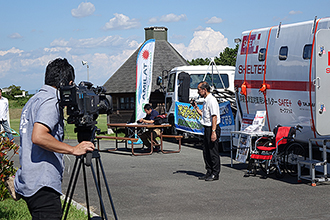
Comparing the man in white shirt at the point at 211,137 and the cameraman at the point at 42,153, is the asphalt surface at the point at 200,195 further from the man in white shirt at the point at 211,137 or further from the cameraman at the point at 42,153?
the cameraman at the point at 42,153

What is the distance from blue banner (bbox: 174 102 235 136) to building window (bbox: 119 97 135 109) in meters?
7.71

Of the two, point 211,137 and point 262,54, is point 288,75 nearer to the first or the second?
point 262,54

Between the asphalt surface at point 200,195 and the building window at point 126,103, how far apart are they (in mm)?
13208

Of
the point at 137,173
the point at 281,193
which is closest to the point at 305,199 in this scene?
the point at 281,193

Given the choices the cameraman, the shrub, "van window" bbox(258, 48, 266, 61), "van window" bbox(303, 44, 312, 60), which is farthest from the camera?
"van window" bbox(258, 48, 266, 61)

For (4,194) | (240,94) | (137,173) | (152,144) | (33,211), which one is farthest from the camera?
(152,144)

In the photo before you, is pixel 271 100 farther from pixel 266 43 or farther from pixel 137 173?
pixel 137 173

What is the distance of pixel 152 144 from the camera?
1363 centimetres

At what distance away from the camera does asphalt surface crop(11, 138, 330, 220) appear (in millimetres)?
6441

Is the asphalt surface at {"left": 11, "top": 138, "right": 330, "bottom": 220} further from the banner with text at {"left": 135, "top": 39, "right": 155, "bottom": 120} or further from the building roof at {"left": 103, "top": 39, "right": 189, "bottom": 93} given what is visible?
the building roof at {"left": 103, "top": 39, "right": 189, "bottom": 93}

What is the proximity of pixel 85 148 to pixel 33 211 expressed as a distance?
2.09 ft

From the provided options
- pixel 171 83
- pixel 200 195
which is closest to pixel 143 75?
pixel 171 83

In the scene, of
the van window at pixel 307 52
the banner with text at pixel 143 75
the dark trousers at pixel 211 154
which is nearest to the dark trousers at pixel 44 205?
the dark trousers at pixel 211 154

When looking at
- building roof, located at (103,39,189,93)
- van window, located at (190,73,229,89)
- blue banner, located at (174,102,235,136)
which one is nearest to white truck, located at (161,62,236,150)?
van window, located at (190,73,229,89)
